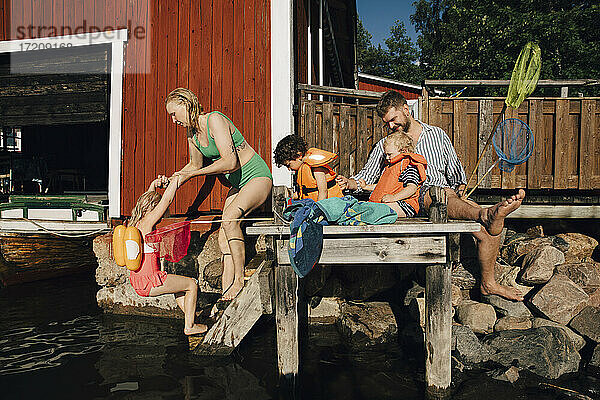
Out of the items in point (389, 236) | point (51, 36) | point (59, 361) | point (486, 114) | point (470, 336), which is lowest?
point (59, 361)

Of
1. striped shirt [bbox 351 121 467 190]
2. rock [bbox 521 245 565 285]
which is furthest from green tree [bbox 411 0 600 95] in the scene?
striped shirt [bbox 351 121 467 190]

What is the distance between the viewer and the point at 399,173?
4.71m

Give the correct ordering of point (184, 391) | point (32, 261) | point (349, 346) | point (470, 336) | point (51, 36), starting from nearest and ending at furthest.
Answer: point (184, 391)
point (470, 336)
point (349, 346)
point (51, 36)
point (32, 261)

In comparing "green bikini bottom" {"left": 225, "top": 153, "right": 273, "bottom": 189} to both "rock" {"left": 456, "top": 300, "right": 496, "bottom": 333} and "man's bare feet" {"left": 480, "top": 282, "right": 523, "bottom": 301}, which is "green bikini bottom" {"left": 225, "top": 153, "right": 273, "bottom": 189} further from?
"man's bare feet" {"left": 480, "top": 282, "right": 523, "bottom": 301}

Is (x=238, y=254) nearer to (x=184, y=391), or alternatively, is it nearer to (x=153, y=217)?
(x=153, y=217)

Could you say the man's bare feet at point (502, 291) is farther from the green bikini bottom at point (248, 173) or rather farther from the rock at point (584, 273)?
the green bikini bottom at point (248, 173)

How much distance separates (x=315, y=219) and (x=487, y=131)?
407cm

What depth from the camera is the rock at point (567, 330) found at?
15.5 feet

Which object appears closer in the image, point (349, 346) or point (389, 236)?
point (389, 236)

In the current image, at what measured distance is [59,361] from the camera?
16.4ft

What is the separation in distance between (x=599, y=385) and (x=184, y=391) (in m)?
3.52

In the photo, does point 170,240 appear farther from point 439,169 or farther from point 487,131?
A: point 487,131

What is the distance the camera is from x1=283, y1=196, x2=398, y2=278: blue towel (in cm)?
381

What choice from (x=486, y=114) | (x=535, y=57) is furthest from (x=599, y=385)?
(x=486, y=114)
